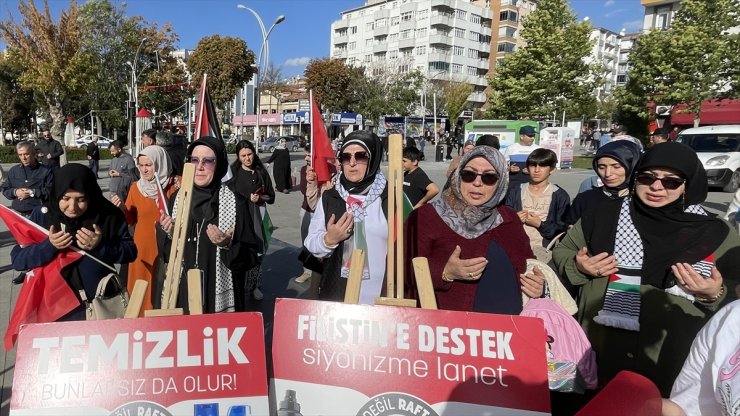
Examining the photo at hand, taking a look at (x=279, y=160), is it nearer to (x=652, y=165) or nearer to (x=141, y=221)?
(x=141, y=221)

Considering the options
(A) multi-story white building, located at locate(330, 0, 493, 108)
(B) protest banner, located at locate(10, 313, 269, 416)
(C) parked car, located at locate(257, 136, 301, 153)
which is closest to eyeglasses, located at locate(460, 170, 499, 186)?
(B) protest banner, located at locate(10, 313, 269, 416)

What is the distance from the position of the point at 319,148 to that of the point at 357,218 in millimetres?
1824

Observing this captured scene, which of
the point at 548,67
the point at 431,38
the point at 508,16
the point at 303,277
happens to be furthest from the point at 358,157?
the point at 508,16

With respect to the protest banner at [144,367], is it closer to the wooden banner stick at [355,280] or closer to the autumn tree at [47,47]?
the wooden banner stick at [355,280]

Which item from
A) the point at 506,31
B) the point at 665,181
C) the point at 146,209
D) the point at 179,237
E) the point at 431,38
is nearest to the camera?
the point at 179,237

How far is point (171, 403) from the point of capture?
177 centimetres

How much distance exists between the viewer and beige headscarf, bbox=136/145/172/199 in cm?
400

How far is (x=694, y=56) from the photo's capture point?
77.6ft

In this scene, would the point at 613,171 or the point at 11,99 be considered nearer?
the point at 613,171

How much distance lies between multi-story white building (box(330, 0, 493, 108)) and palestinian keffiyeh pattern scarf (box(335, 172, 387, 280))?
62.7 meters

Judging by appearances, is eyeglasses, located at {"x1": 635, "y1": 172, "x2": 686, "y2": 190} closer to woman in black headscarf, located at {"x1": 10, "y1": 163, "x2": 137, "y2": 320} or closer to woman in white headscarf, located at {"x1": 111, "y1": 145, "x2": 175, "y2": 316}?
woman in black headscarf, located at {"x1": 10, "y1": 163, "x2": 137, "y2": 320}

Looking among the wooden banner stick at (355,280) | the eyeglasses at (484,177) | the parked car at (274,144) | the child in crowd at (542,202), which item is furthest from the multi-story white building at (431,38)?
the wooden banner stick at (355,280)

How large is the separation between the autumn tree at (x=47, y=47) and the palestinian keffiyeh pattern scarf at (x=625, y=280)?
28.1m

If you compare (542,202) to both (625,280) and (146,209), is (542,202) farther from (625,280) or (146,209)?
(146,209)
